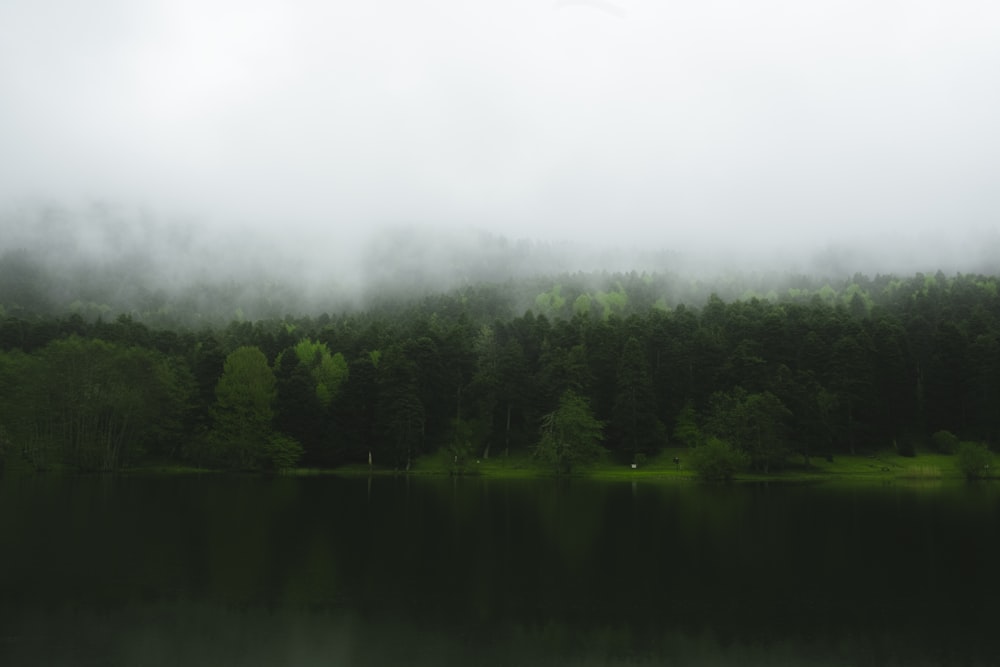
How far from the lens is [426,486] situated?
69.3m

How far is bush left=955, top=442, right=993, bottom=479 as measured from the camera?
75.6 metres

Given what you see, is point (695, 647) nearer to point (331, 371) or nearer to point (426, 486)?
point (426, 486)

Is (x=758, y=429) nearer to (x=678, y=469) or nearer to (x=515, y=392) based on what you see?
(x=678, y=469)

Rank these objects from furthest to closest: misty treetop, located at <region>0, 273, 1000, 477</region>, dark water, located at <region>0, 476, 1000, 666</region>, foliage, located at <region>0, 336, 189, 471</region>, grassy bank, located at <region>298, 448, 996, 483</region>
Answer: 1. misty treetop, located at <region>0, 273, 1000, 477</region>
2. foliage, located at <region>0, 336, 189, 471</region>
3. grassy bank, located at <region>298, 448, 996, 483</region>
4. dark water, located at <region>0, 476, 1000, 666</region>

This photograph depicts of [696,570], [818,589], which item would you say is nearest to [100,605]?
[696,570]

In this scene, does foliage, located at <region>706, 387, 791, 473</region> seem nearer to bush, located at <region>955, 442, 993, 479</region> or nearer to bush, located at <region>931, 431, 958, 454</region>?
bush, located at <region>955, 442, 993, 479</region>

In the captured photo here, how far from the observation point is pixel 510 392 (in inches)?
4109

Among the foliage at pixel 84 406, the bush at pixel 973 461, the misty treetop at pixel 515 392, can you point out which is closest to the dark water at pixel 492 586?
the bush at pixel 973 461

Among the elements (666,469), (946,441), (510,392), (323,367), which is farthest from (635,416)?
(323,367)

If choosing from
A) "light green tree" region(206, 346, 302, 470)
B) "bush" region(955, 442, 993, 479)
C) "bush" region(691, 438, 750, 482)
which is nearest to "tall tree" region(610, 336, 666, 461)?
"bush" region(691, 438, 750, 482)

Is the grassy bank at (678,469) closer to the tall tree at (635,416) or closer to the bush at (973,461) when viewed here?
the bush at (973,461)

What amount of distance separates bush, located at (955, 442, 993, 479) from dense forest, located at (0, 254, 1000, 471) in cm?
1507

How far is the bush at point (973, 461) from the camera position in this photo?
7556cm

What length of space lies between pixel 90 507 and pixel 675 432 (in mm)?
74256
